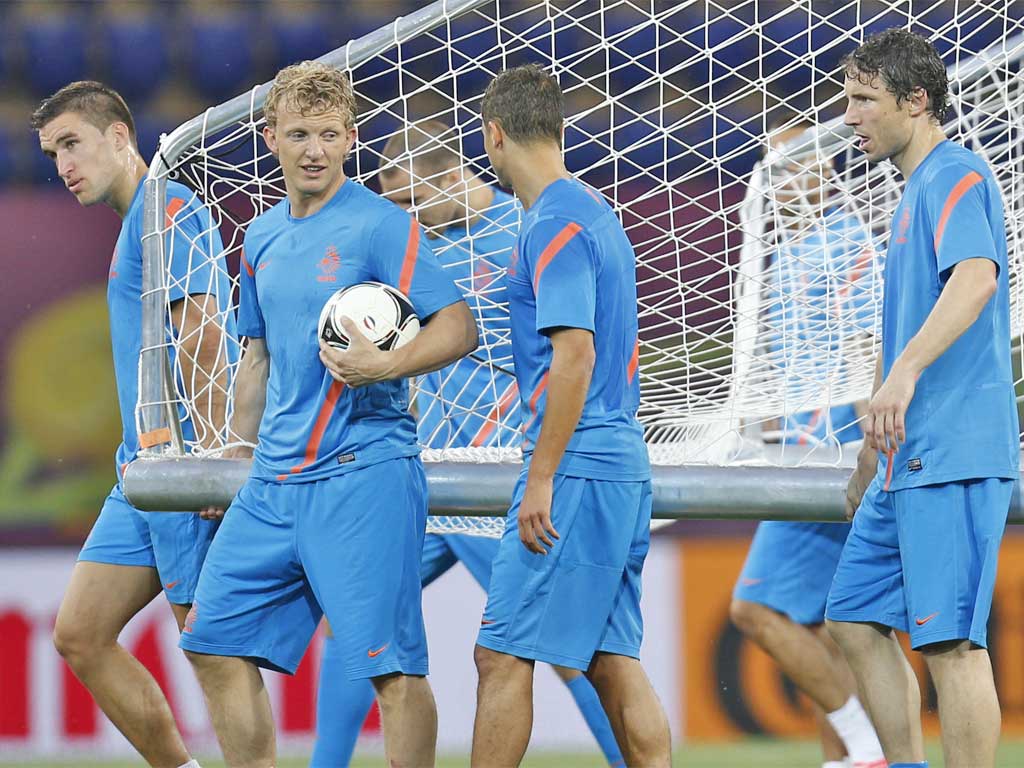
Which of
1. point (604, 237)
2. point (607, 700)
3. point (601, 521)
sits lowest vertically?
point (607, 700)

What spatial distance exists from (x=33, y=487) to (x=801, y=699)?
329 centimetres

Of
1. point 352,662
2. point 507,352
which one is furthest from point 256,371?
point 507,352

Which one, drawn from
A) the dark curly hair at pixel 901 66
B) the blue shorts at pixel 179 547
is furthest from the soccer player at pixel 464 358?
the dark curly hair at pixel 901 66

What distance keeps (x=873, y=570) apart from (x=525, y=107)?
127 cm

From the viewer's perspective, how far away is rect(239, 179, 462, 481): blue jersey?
3.42 m

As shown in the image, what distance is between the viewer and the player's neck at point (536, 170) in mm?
3396

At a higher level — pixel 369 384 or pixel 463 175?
pixel 463 175

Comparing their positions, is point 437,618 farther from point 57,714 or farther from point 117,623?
point 117,623

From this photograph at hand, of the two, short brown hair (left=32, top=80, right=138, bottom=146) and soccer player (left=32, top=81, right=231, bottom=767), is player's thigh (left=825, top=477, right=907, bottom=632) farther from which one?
short brown hair (left=32, top=80, right=138, bottom=146)

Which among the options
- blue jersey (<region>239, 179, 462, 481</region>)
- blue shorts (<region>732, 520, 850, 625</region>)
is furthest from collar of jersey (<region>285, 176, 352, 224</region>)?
blue shorts (<region>732, 520, 850, 625</region>)

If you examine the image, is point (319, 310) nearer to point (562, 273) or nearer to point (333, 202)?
point (333, 202)

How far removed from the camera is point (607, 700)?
3.50m

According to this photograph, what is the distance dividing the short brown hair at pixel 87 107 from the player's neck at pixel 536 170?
137 cm

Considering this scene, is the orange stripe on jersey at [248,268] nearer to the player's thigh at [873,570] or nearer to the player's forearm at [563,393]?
the player's forearm at [563,393]
